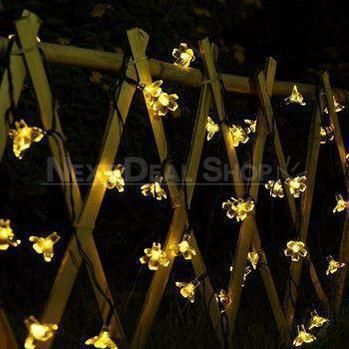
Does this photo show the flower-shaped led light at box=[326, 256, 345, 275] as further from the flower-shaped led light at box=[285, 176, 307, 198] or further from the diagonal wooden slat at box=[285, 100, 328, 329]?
the flower-shaped led light at box=[285, 176, 307, 198]

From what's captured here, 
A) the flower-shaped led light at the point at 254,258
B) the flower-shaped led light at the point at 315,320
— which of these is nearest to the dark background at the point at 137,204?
the flower-shaped led light at the point at 315,320

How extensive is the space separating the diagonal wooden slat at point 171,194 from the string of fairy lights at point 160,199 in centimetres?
3

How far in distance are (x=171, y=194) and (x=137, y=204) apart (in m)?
1.92

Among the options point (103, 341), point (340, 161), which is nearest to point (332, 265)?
point (340, 161)

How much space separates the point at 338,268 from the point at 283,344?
778mm

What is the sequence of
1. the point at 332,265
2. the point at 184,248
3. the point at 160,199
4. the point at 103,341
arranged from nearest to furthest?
the point at 103,341 → the point at 184,248 → the point at 160,199 → the point at 332,265

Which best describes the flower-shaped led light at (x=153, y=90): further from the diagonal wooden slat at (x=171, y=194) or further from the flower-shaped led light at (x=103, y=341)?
the flower-shaped led light at (x=103, y=341)

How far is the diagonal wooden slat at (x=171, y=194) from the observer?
275 centimetres

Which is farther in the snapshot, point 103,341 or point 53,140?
point 103,341

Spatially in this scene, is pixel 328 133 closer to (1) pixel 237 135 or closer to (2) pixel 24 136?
(1) pixel 237 135

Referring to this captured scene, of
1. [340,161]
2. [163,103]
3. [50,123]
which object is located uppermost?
[340,161]

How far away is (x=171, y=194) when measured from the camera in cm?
292

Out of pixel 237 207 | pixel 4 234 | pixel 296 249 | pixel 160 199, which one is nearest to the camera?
pixel 4 234

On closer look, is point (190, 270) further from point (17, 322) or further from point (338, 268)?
point (17, 322)
